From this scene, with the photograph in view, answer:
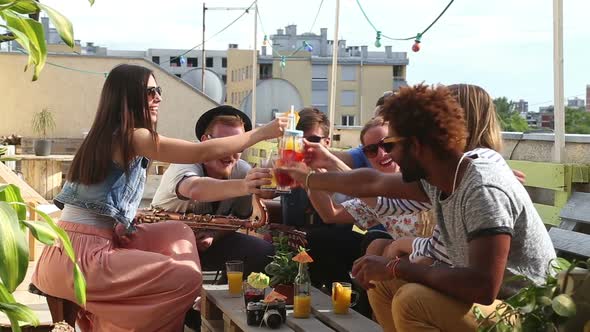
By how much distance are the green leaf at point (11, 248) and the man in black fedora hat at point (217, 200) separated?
2749 millimetres

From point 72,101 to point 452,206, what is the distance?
22785mm

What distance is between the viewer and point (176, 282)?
157 inches

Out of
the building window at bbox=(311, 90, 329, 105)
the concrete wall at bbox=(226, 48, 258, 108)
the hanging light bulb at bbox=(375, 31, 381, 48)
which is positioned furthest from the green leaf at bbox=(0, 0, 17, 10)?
the building window at bbox=(311, 90, 329, 105)

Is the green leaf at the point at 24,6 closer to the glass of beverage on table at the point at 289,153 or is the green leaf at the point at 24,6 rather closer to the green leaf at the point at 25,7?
the green leaf at the point at 25,7

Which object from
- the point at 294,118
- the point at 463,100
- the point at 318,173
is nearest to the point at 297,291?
the point at 318,173

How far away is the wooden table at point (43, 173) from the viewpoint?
48.4ft

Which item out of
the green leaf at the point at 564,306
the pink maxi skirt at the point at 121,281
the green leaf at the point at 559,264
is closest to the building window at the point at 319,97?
the pink maxi skirt at the point at 121,281

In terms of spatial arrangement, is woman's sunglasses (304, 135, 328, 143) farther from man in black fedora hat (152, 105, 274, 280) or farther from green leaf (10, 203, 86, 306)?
green leaf (10, 203, 86, 306)

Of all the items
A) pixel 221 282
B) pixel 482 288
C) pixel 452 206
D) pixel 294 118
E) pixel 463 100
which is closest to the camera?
pixel 482 288

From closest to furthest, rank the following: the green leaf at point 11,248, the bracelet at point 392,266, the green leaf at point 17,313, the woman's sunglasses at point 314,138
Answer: the green leaf at point 11,248
the green leaf at point 17,313
the bracelet at point 392,266
the woman's sunglasses at point 314,138

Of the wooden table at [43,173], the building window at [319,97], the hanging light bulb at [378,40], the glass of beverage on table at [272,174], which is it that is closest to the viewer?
the glass of beverage on table at [272,174]

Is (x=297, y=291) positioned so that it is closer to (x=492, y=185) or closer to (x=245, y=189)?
(x=245, y=189)

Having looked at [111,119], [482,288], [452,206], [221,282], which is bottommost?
[221,282]

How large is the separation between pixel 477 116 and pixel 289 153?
2.81 feet
